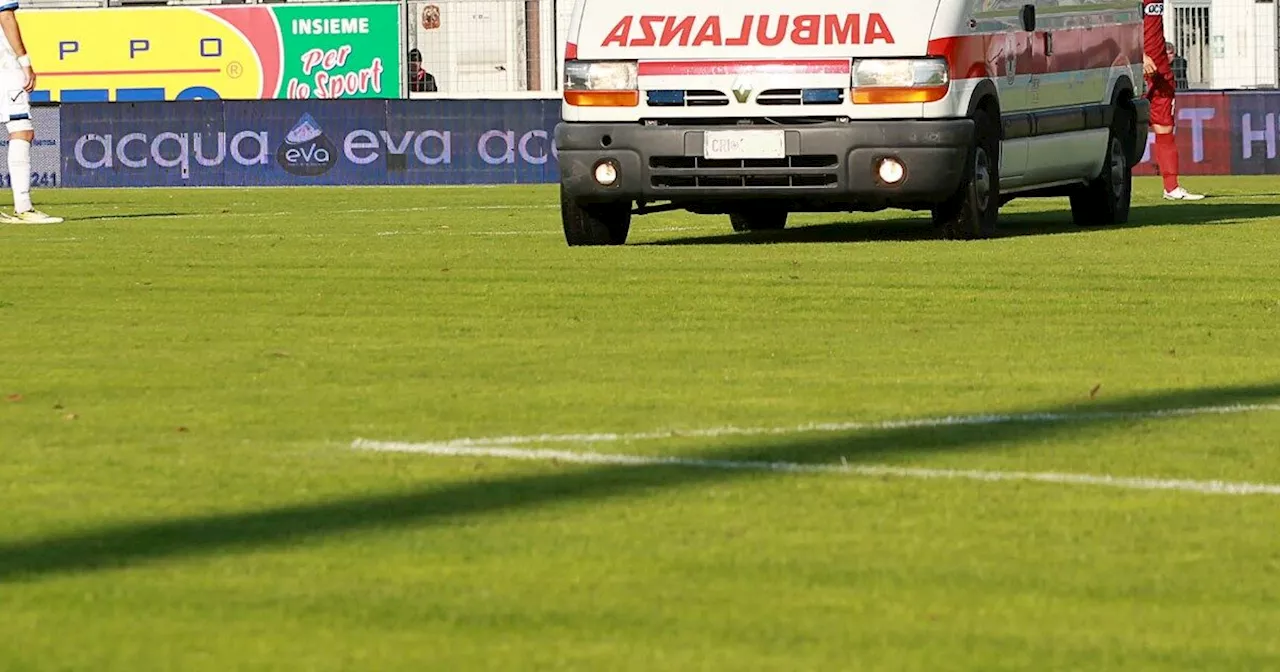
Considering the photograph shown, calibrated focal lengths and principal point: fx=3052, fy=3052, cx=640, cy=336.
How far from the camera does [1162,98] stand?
957 inches

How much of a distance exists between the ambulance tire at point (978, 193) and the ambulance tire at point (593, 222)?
1.80 m

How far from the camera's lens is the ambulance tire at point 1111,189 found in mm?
19703

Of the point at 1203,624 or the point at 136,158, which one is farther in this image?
the point at 136,158

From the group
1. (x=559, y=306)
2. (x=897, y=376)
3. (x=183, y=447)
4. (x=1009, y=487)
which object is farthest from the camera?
(x=559, y=306)

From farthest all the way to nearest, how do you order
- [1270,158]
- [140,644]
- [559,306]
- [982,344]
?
[1270,158] < [559,306] < [982,344] < [140,644]

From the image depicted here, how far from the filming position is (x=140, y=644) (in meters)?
5.00

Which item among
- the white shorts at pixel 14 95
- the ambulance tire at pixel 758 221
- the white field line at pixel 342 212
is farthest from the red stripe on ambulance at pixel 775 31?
the white shorts at pixel 14 95

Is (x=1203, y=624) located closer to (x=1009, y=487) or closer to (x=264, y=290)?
(x=1009, y=487)

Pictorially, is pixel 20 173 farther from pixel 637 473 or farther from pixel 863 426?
pixel 637 473

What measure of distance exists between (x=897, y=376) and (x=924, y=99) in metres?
7.53

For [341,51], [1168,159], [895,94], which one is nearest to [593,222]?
[895,94]

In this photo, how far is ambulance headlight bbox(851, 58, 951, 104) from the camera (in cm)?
1658

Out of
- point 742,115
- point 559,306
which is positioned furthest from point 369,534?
point 742,115

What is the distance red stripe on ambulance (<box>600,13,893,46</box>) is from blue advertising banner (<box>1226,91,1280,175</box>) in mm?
16174
